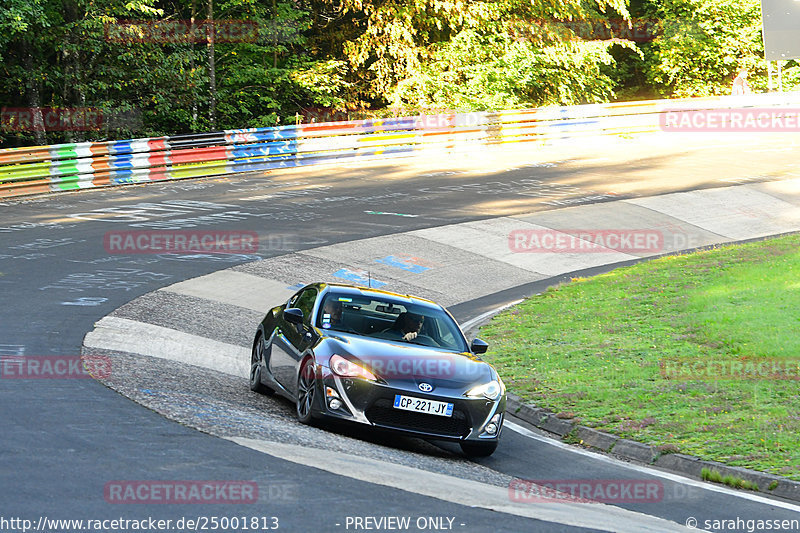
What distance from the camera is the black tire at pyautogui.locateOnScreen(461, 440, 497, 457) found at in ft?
33.0

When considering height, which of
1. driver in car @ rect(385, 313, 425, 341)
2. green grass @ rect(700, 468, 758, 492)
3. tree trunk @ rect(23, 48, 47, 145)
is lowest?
green grass @ rect(700, 468, 758, 492)

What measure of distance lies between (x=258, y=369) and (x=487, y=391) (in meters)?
3.10

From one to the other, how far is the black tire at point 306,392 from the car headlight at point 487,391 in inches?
57.8

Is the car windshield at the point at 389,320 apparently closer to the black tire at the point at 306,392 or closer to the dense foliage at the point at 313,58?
the black tire at the point at 306,392

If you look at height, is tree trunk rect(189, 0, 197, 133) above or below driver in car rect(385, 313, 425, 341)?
above

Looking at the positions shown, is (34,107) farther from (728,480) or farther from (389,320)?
(728,480)

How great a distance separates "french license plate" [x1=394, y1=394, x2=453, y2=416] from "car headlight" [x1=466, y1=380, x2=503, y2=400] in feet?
0.92

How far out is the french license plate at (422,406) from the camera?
973 centimetres

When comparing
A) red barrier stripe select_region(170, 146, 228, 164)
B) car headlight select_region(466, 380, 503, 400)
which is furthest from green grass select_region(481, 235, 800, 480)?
red barrier stripe select_region(170, 146, 228, 164)

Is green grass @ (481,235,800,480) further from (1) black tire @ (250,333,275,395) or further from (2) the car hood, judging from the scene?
(1) black tire @ (250,333,275,395)

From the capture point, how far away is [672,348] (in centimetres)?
1453

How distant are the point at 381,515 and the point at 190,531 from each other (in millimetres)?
1300

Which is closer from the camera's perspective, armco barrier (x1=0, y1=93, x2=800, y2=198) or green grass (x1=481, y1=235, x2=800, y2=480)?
green grass (x1=481, y1=235, x2=800, y2=480)

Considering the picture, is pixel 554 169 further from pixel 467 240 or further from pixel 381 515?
pixel 381 515
